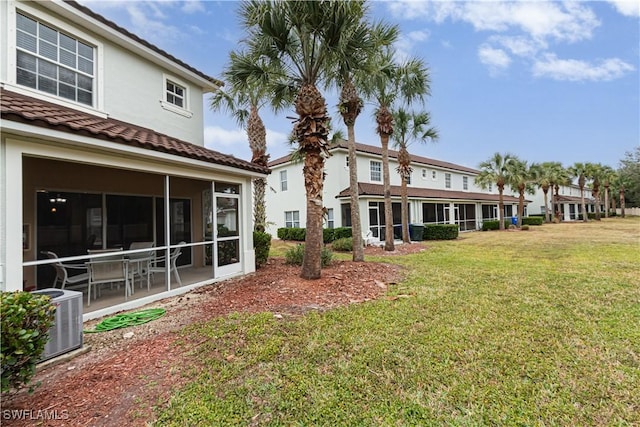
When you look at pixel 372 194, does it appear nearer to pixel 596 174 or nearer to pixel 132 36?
pixel 132 36

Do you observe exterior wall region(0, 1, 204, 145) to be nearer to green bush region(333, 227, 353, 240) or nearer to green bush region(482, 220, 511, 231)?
green bush region(333, 227, 353, 240)

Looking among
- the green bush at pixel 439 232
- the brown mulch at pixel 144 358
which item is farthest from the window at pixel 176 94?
the green bush at pixel 439 232

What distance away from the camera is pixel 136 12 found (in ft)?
31.3

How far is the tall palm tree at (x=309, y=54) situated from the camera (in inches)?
292

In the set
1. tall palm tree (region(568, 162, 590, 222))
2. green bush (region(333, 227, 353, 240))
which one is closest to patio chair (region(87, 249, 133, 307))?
green bush (region(333, 227, 353, 240))

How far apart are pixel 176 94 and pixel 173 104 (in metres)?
0.53

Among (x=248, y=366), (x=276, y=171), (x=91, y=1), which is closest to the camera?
(x=248, y=366)

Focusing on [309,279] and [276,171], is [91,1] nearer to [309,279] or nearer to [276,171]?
[309,279]

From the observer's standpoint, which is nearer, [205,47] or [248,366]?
[248,366]

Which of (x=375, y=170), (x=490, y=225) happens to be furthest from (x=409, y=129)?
(x=490, y=225)

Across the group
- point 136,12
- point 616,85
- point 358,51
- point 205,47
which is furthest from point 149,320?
point 616,85

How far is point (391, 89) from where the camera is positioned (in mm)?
15820

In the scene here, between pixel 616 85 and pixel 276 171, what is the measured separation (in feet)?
84.4

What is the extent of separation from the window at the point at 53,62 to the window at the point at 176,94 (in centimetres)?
238
